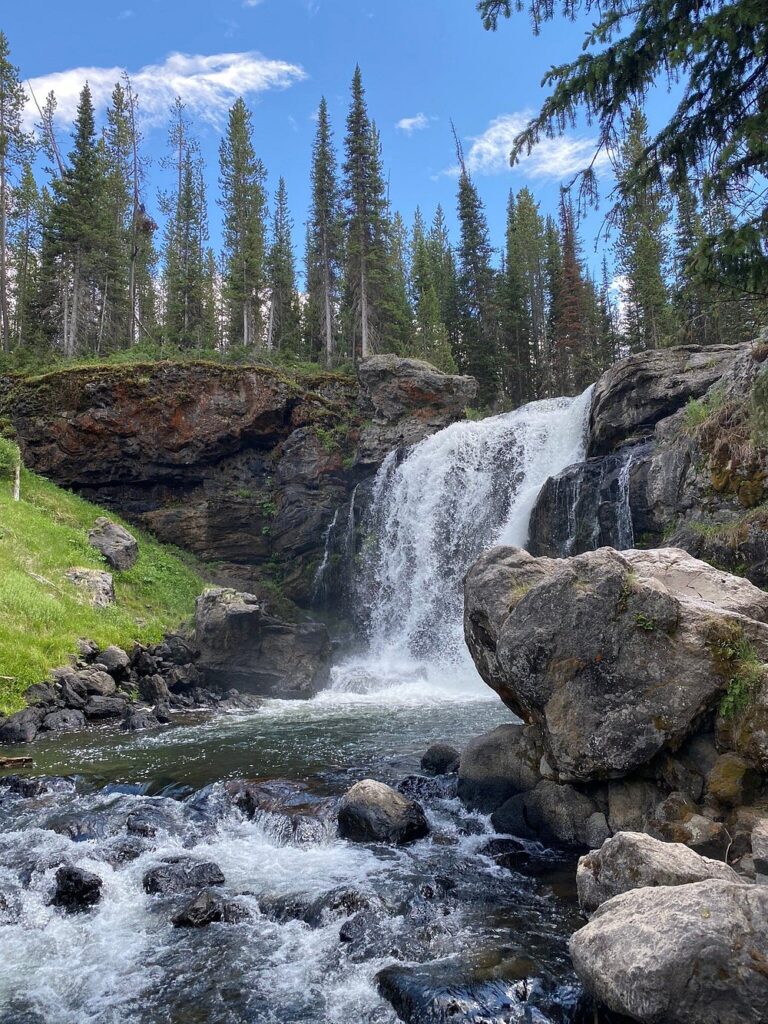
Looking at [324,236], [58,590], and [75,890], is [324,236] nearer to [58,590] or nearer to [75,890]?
[58,590]

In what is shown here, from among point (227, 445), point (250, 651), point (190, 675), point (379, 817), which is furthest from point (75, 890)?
point (227, 445)

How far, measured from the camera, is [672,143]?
6469mm

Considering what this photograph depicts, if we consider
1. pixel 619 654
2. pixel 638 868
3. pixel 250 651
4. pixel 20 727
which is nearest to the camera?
pixel 638 868

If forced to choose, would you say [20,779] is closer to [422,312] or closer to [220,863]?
[220,863]

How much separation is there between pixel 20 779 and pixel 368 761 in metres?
5.94

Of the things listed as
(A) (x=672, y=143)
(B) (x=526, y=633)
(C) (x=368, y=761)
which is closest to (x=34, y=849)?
(C) (x=368, y=761)

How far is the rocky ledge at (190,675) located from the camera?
642 inches

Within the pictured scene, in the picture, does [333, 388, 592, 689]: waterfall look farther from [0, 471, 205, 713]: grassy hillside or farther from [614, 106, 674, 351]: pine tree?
[614, 106, 674, 351]: pine tree

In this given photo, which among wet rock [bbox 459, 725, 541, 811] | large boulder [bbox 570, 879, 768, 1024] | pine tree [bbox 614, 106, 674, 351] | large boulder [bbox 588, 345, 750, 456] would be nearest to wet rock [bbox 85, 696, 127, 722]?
wet rock [bbox 459, 725, 541, 811]

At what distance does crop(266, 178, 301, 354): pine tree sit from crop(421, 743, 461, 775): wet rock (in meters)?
38.3

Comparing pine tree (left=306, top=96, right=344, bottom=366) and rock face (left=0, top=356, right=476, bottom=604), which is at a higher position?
pine tree (left=306, top=96, right=344, bottom=366)

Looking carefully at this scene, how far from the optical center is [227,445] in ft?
104

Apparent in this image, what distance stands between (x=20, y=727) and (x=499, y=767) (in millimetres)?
11111

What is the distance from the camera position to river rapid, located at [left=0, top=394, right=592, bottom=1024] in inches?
218
